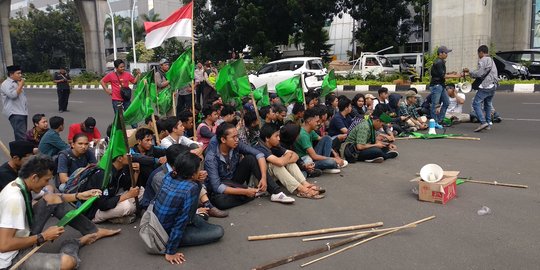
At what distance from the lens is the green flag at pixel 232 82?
7.40 meters

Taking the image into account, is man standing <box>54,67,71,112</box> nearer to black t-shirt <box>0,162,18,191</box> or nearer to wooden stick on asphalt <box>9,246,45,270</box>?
black t-shirt <box>0,162,18,191</box>

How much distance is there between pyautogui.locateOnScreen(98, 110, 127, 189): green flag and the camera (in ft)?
13.2

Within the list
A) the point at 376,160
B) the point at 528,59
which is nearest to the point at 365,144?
the point at 376,160

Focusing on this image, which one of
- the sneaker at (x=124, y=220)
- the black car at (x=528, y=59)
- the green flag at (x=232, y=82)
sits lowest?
the sneaker at (x=124, y=220)

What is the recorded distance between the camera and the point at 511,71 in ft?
59.3

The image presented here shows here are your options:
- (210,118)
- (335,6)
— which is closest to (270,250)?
(210,118)

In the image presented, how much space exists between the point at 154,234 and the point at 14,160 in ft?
5.22

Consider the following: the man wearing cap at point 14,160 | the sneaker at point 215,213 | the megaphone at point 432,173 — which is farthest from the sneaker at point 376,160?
the man wearing cap at point 14,160

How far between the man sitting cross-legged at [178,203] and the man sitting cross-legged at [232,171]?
980mm

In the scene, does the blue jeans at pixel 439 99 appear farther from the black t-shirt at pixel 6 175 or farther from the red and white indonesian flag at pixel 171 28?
the black t-shirt at pixel 6 175

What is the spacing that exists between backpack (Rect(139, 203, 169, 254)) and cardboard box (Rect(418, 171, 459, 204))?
8.91ft

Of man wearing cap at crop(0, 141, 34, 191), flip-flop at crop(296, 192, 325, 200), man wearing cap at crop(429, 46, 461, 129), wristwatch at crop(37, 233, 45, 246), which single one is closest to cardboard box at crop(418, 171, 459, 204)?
flip-flop at crop(296, 192, 325, 200)

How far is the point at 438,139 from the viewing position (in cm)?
822

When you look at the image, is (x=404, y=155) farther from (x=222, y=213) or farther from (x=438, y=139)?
(x=222, y=213)
